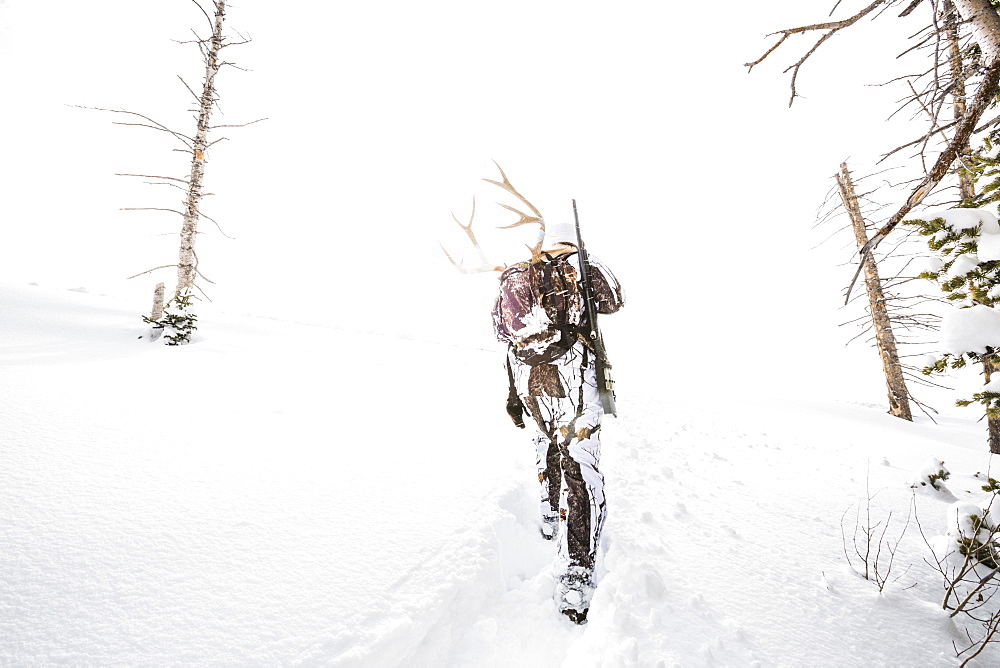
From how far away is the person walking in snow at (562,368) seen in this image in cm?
242

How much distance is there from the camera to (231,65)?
8078 mm

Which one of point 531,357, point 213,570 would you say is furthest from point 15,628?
point 531,357

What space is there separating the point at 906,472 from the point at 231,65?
13.6m

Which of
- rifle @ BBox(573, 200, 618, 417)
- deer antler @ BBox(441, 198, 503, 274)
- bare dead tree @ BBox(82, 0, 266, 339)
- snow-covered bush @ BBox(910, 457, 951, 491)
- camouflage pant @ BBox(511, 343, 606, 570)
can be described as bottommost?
snow-covered bush @ BBox(910, 457, 951, 491)

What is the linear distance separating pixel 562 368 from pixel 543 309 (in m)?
0.42

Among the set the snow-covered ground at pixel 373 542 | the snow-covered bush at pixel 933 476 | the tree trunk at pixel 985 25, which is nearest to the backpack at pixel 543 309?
the snow-covered ground at pixel 373 542

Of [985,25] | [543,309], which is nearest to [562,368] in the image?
[543,309]

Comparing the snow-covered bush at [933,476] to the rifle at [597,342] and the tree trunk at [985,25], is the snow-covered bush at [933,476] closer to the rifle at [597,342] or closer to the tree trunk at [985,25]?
the rifle at [597,342]

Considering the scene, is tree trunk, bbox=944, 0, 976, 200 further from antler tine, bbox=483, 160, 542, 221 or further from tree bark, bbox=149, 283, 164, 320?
tree bark, bbox=149, 283, 164, 320

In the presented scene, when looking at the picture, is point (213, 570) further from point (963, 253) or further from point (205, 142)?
point (205, 142)

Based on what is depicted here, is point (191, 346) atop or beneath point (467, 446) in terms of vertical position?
atop

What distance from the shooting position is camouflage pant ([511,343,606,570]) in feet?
7.74

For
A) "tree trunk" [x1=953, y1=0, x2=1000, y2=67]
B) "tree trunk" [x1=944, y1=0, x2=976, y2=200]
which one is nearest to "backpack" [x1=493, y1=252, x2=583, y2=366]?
"tree trunk" [x1=944, y1=0, x2=976, y2=200]

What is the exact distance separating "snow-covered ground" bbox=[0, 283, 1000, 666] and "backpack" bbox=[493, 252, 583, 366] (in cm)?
128
